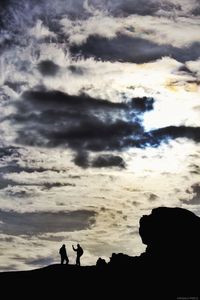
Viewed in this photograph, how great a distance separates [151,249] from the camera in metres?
60.2

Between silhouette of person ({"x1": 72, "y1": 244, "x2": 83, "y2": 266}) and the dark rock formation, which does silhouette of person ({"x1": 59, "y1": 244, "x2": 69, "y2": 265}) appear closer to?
silhouette of person ({"x1": 72, "y1": 244, "x2": 83, "y2": 266})

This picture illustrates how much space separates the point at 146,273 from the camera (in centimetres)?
5459

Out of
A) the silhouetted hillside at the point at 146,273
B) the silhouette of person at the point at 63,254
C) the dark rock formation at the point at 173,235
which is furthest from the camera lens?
the dark rock formation at the point at 173,235

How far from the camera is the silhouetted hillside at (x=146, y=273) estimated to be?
52469mm

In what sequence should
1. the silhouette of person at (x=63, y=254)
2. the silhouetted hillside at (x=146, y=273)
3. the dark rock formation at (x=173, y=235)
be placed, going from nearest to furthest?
1. the silhouetted hillside at (x=146, y=273)
2. the silhouette of person at (x=63, y=254)
3. the dark rock formation at (x=173, y=235)

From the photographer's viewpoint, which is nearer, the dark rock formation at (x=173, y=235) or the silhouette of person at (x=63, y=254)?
the silhouette of person at (x=63, y=254)

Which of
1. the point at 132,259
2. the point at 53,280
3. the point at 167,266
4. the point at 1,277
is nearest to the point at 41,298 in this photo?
the point at 53,280

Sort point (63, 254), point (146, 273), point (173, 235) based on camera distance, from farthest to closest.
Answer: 1. point (173, 235)
2. point (63, 254)
3. point (146, 273)

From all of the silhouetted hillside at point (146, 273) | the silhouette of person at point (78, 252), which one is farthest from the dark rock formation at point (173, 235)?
the silhouette of person at point (78, 252)

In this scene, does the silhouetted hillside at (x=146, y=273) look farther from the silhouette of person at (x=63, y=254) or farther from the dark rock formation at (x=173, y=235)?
the silhouette of person at (x=63, y=254)

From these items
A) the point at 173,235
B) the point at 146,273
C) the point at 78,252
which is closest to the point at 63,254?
the point at 78,252

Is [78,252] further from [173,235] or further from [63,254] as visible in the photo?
[173,235]

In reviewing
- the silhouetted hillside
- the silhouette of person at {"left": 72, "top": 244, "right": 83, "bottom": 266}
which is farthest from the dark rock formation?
the silhouette of person at {"left": 72, "top": 244, "right": 83, "bottom": 266}

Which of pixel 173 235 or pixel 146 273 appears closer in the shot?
pixel 146 273
